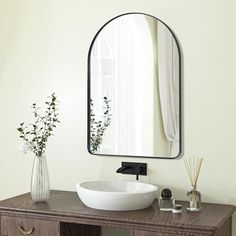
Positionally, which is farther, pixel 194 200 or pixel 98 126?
pixel 98 126

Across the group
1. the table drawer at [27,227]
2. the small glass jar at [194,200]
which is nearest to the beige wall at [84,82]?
the small glass jar at [194,200]

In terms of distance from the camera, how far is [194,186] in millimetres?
2393

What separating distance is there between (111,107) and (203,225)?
94cm

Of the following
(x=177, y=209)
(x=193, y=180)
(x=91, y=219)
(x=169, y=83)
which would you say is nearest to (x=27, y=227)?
(x=91, y=219)

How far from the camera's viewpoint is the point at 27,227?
2.44 meters

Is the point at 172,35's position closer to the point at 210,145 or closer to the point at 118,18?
the point at 118,18

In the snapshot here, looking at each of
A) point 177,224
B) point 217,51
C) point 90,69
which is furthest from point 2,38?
point 177,224

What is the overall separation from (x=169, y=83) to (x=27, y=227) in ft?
3.39

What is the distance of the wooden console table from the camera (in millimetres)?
2113

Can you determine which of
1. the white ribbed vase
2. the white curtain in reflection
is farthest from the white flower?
the white curtain in reflection

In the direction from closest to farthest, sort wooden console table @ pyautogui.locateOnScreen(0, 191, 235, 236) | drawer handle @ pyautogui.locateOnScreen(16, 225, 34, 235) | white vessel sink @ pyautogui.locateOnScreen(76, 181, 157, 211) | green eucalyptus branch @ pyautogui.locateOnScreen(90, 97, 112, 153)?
wooden console table @ pyautogui.locateOnScreen(0, 191, 235, 236) → white vessel sink @ pyautogui.locateOnScreen(76, 181, 157, 211) → drawer handle @ pyautogui.locateOnScreen(16, 225, 34, 235) → green eucalyptus branch @ pyautogui.locateOnScreen(90, 97, 112, 153)

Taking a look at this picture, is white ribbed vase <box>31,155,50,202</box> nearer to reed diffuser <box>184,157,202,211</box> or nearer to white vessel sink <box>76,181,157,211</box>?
white vessel sink <box>76,181,157,211</box>

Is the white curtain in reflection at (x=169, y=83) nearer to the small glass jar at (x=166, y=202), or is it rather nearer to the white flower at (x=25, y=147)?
the small glass jar at (x=166, y=202)

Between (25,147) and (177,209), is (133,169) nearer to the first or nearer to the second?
(177,209)
